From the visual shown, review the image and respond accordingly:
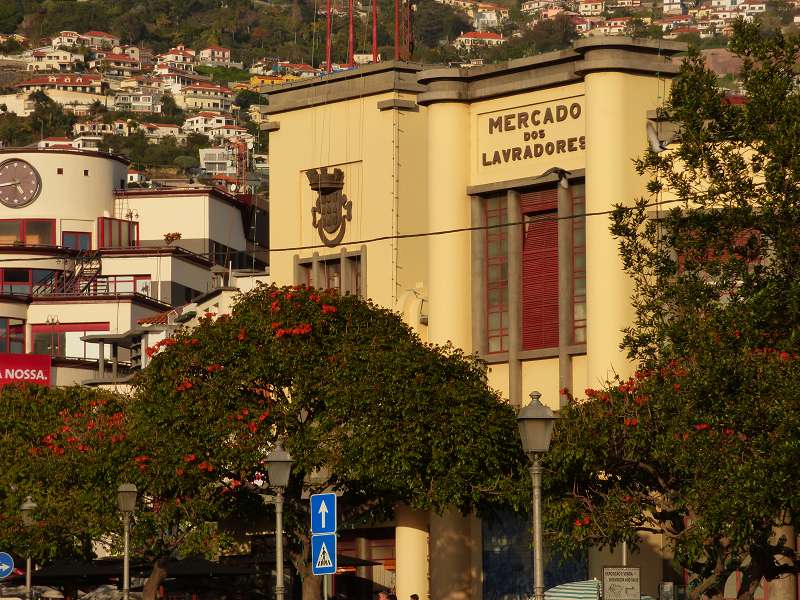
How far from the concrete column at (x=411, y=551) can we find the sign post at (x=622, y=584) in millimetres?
19337

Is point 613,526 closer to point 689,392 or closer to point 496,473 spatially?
point 689,392

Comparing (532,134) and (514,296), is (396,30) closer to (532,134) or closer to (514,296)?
(532,134)

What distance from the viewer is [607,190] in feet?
154

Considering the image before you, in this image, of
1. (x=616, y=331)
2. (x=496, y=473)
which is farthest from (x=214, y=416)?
(x=616, y=331)

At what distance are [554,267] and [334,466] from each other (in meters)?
8.89

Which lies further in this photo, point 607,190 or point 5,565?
point 5,565

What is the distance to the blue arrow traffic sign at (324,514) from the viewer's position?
1241 inches

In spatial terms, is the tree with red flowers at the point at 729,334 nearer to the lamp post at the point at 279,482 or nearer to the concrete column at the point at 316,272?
the lamp post at the point at 279,482

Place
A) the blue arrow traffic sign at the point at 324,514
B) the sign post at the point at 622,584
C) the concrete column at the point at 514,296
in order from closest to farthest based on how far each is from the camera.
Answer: the sign post at the point at 622,584 < the blue arrow traffic sign at the point at 324,514 < the concrete column at the point at 514,296

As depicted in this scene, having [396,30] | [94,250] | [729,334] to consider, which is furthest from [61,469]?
[94,250]

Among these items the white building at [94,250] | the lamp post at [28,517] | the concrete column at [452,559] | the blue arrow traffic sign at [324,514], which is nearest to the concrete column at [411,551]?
the concrete column at [452,559]

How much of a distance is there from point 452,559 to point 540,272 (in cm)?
689

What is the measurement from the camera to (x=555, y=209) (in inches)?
1933

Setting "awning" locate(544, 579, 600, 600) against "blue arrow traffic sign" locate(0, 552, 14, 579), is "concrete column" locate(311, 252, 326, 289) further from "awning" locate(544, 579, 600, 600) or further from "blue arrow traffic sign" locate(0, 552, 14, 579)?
"awning" locate(544, 579, 600, 600)
